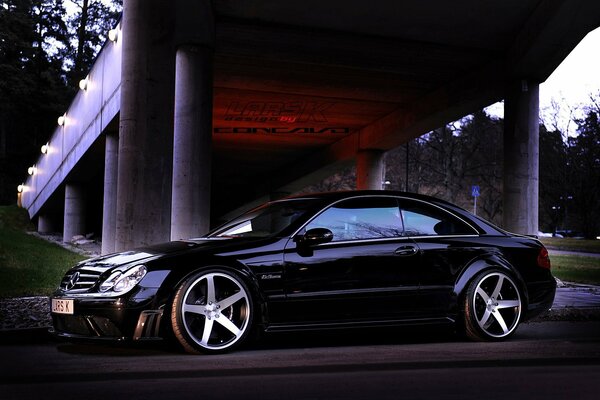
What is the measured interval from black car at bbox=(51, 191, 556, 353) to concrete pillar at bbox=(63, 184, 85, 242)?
2717cm

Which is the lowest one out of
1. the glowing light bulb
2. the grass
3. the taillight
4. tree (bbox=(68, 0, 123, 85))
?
the grass

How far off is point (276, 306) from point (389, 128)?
26.0 metres

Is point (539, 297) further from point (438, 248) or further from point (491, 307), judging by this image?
point (438, 248)

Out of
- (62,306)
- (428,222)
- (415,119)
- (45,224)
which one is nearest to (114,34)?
(415,119)

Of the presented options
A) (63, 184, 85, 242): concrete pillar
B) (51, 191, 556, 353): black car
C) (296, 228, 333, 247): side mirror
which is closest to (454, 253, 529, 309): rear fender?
(51, 191, 556, 353): black car

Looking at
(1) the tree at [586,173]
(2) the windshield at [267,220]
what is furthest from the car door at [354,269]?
(1) the tree at [586,173]

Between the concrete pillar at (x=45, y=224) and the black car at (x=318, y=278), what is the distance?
120 ft

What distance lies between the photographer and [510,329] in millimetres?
7434

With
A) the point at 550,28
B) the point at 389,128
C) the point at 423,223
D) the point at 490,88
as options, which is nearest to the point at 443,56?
the point at 490,88

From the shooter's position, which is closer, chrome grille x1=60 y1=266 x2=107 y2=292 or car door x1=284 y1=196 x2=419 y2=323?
chrome grille x1=60 y1=266 x2=107 y2=292

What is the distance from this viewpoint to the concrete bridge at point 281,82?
11.2 meters

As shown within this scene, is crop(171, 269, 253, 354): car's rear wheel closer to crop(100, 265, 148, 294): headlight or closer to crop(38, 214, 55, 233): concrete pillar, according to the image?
crop(100, 265, 148, 294): headlight

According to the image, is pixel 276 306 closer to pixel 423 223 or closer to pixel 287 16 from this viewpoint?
pixel 423 223

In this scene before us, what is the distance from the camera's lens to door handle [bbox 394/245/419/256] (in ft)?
22.9
